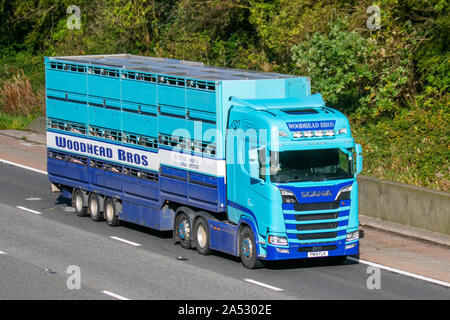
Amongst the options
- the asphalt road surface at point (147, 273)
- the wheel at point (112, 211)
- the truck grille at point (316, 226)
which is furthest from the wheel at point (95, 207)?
the truck grille at point (316, 226)

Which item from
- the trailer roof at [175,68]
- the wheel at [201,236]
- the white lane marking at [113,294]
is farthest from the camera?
the trailer roof at [175,68]

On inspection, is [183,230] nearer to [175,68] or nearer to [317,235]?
[317,235]

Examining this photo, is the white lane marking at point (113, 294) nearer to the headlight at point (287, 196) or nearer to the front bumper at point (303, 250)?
the front bumper at point (303, 250)

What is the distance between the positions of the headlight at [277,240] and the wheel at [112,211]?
18.8 ft

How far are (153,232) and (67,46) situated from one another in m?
25.1

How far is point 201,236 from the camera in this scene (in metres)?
20.0

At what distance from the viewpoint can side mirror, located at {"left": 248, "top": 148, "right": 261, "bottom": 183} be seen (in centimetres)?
1800

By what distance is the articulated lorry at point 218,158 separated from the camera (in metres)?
18.0

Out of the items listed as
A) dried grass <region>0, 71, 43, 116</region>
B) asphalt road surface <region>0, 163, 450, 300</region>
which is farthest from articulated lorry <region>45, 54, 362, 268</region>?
dried grass <region>0, 71, 43, 116</region>

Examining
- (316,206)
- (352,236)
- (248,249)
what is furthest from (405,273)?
(248,249)

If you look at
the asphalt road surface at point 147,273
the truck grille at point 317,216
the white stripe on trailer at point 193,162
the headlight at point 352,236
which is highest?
the white stripe on trailer at point 193,162

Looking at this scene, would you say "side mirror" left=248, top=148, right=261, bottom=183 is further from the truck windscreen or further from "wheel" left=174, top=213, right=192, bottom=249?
"wheel" left=174, top=213, right=192, bottom=249

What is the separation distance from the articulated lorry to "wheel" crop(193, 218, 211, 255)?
0.03 metres

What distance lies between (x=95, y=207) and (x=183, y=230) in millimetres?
3722
